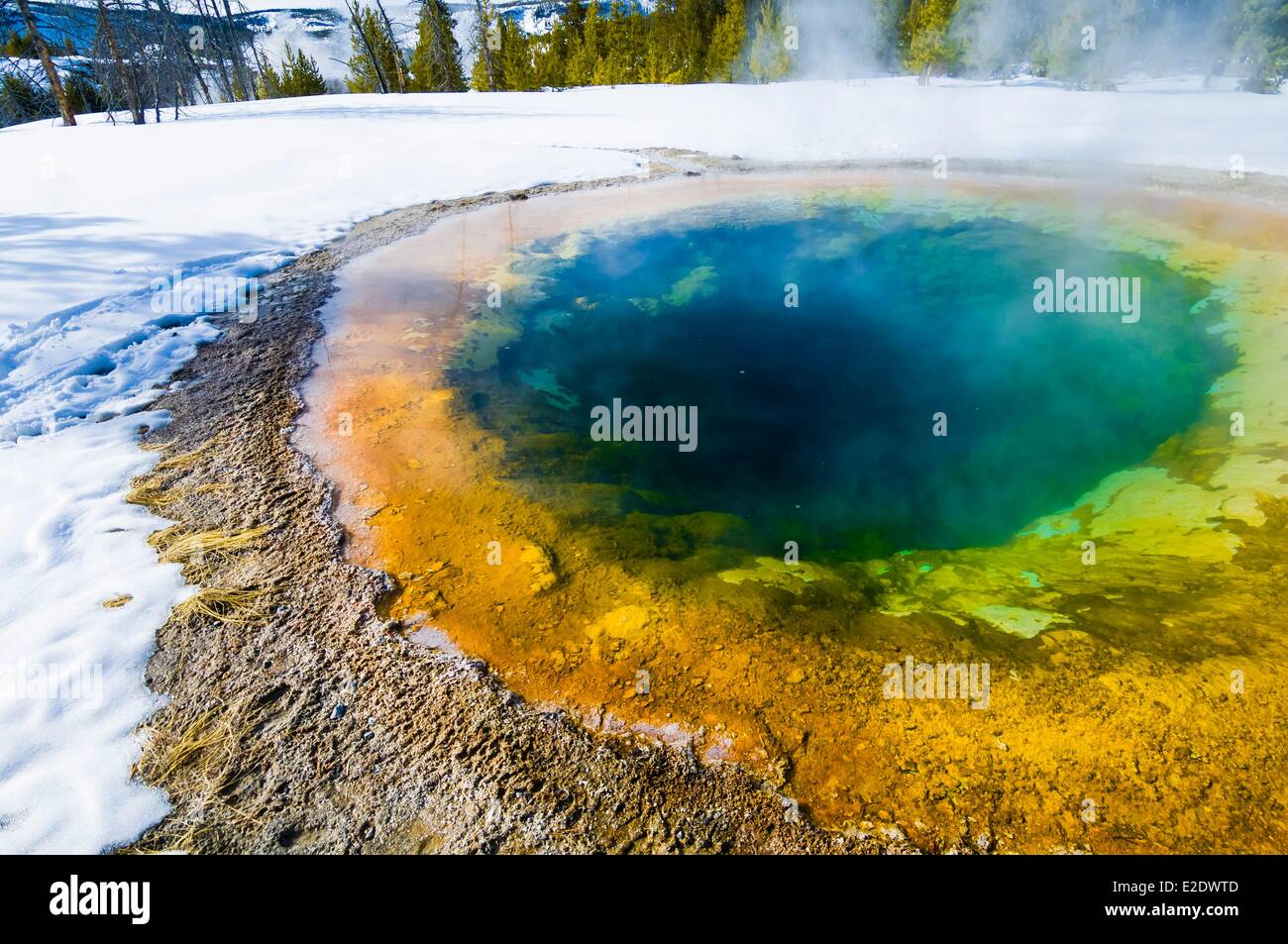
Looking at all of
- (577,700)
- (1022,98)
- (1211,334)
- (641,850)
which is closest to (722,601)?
(577,700)

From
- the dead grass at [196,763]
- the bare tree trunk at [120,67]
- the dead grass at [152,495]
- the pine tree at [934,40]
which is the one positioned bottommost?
the dead grass at [196,763]

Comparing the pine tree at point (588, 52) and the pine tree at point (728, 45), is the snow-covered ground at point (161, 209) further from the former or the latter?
the pine tree at point (728, 45)

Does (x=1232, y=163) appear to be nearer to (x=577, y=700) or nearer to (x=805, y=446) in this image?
(x=805, y=446)

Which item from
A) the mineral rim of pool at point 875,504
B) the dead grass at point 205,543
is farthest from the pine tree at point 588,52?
the dead grass at point 205,543

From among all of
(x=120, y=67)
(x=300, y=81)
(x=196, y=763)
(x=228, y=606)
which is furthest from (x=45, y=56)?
(x=300, y=81)

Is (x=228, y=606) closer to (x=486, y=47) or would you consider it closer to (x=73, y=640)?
(x=73, y=640)

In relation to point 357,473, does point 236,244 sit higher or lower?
higher

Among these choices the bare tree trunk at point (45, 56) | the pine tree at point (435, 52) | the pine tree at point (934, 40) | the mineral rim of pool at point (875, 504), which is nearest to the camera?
the mineral rim of pool at point (875, 504)
